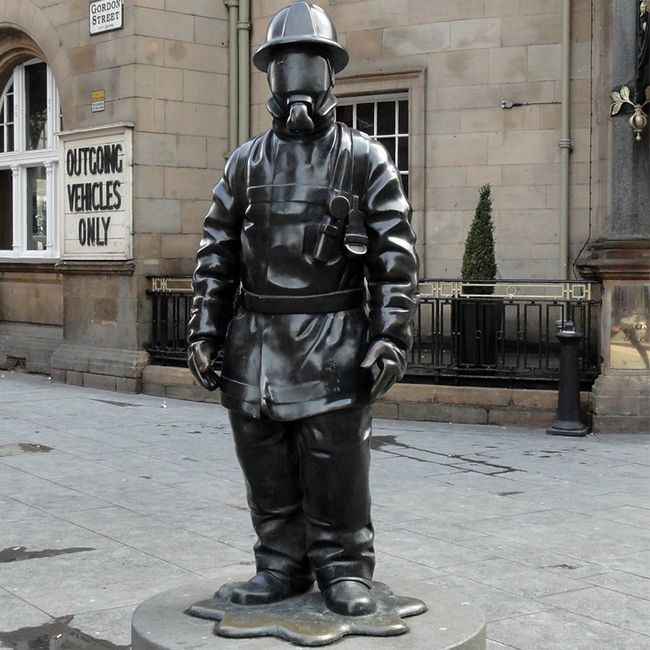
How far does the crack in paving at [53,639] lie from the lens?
5129 millimetres

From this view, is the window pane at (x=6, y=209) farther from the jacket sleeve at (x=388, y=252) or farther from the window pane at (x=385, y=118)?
the jacket sleeve at (x=388, y=252)

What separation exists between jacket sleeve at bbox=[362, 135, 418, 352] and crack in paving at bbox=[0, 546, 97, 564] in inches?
125

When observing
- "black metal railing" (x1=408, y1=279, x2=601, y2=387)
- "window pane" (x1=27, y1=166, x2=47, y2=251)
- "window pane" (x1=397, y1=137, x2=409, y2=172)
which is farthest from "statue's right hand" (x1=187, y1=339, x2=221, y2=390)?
"window pane" (x1=27, y1=166, x2=47, y2=251)

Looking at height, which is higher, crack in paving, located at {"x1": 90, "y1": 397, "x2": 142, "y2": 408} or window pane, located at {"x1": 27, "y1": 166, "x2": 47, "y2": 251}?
window pane, located at {"x1": 27, "y1": 166, "x2": 47, "y2": 251}

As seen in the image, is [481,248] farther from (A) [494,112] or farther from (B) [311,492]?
(B) [311,492]

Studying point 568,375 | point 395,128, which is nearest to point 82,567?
point 568,375

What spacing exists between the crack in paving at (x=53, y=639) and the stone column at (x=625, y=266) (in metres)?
7.33

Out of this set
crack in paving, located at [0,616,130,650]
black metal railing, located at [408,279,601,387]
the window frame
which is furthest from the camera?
the window frame

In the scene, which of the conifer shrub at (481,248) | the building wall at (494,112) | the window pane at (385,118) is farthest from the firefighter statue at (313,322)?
the window pane at (385,118)

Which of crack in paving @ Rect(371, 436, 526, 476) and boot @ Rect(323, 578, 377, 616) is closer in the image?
boot @ Rect(323, 578, 377, 616)

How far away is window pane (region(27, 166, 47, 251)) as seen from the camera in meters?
17.9

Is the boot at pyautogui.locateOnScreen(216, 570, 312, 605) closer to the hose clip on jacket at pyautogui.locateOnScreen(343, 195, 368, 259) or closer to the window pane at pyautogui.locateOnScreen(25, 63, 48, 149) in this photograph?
the hose clip on jacket at pyautogui.locateOnScreen(343, 195, 368, 259)

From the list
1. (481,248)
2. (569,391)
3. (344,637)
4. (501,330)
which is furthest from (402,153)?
(344,637)

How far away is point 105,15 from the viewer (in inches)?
591
